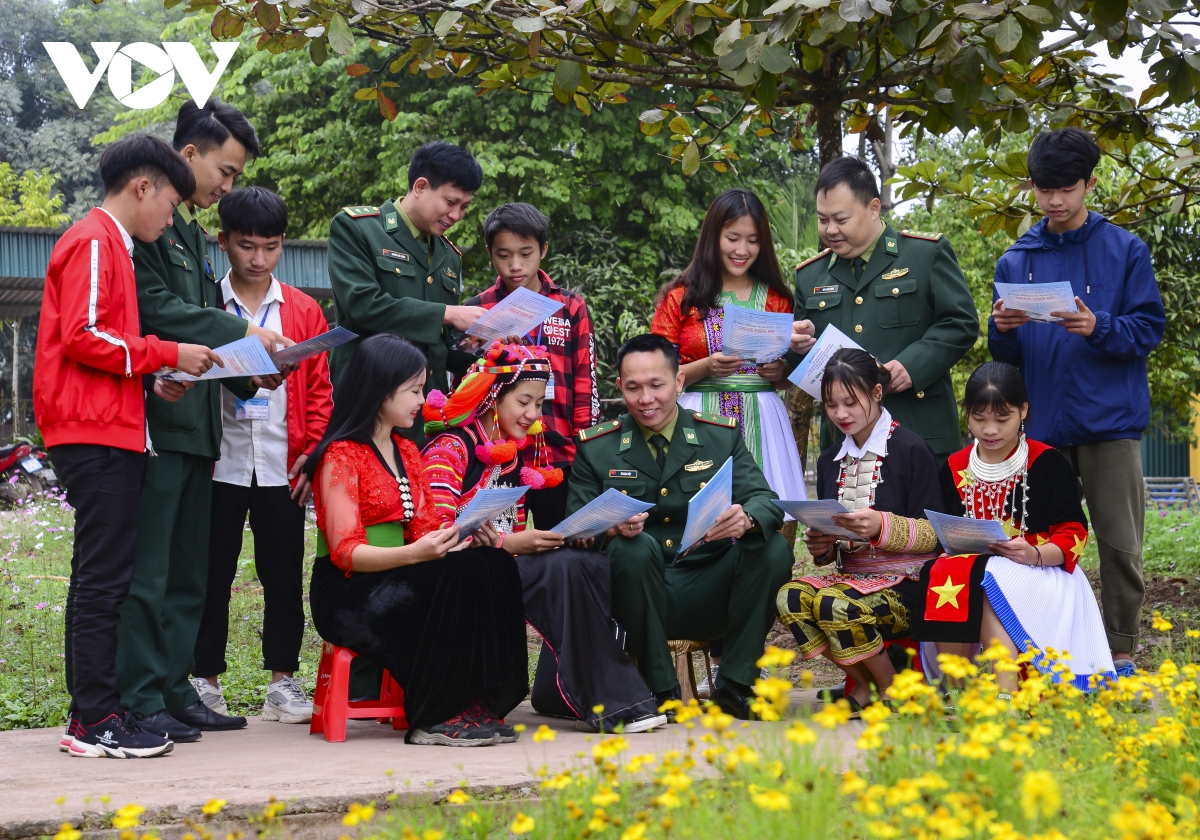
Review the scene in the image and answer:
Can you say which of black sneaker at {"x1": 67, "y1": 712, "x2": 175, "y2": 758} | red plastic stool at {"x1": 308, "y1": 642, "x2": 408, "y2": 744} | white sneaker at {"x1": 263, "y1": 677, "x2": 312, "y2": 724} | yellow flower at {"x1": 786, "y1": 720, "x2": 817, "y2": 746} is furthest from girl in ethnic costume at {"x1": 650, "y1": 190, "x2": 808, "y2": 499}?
yellow flower at {"x1": 786, "y1": 720, "x2": 817, "y2": 746}

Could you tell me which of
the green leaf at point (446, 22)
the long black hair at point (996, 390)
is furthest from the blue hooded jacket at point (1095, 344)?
the green leaf at point (446, 22)

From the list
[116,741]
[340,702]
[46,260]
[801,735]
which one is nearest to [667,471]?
[340,702]

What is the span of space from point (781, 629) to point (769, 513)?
249 centimetres

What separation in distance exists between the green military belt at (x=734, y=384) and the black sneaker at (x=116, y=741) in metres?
2.41

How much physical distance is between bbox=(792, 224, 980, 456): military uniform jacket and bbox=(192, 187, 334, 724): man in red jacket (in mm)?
2015

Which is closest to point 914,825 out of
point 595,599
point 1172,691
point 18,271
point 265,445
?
point 1172,691

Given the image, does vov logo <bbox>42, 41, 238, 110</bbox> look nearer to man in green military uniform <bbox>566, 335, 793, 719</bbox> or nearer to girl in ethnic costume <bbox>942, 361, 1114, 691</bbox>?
man in green military uniform <bbox>566, 335, 793, 719</bbox>

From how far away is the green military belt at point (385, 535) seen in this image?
4176 mm

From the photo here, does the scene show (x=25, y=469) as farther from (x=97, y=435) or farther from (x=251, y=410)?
(x=97, y=435)

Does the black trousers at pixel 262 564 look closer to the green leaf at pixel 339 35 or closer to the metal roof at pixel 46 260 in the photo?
the green leaf at pixel 339 35

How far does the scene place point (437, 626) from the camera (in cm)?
397

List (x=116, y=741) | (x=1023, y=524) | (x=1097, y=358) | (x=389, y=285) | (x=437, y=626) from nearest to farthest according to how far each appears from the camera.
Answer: (x=116, y=741), (x=437, y=626), (x=1023, y=524), (x=1097, y=358), (x=389, y=285)

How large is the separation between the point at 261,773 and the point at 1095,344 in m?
3.22

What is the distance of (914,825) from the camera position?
2268 millimetres
